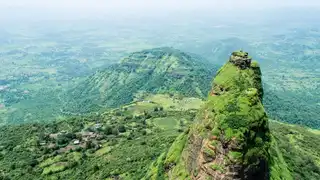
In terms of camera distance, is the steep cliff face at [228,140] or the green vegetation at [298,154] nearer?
the steep cliff face at [228,140]

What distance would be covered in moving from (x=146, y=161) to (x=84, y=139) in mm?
49204

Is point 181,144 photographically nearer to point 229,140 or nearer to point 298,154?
point 229,140

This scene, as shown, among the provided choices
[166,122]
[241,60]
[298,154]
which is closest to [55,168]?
[166,122]

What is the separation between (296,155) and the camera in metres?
102

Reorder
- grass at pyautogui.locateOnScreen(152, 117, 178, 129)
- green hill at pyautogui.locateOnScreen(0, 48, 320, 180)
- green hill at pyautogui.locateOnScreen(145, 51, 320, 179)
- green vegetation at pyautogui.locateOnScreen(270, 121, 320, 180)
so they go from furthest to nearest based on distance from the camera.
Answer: grass at pyautogui.locateOnScreen(152, 117, 178, 129), green vegetation at pyautogui.locateOnScreen(270, 121, 320, 180), green hill at pyautogui.locateOnScreen(0, 48, 320, 180), green hill at pyautogui.locateOnScreen(145, 51, 320, 179)

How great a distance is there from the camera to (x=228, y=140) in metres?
49.0

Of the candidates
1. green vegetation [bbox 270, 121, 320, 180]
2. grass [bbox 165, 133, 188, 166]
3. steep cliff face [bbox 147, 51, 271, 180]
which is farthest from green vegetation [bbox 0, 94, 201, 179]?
steep cliff face [bbox 147, 51, 271, 180]

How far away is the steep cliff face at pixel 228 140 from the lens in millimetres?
49000

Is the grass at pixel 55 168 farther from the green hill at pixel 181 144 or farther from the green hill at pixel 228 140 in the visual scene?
the green hill at pixel 228 140

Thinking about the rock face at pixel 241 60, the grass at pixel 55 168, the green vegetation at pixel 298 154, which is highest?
the rock face at pixel 241 60

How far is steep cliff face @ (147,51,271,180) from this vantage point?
49.0 meters

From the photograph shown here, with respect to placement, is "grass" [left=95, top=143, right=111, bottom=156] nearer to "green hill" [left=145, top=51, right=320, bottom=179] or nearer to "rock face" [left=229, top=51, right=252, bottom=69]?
"green hill" [left=145, top=51, right=320, bottom=179]

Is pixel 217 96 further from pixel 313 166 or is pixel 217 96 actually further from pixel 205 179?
pixel 313 166

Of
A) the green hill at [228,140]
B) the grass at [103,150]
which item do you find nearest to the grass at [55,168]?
the grass at [103,150]
